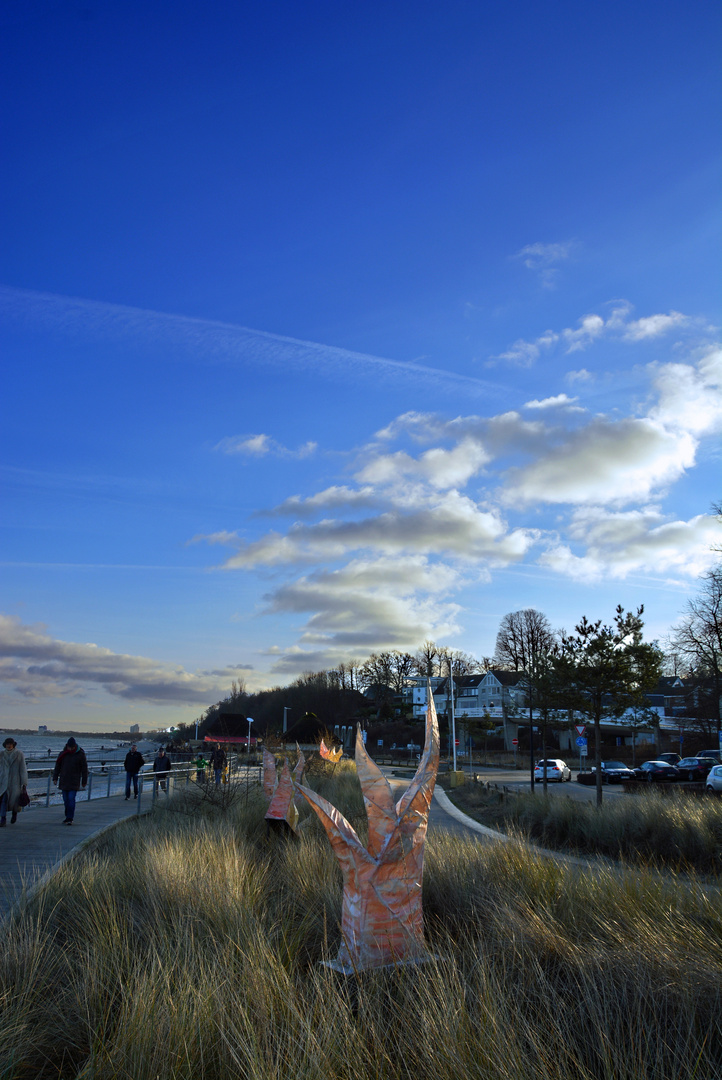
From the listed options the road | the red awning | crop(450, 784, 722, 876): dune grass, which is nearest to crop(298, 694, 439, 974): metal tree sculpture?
crop(450, 784, 722, 876): dune grass

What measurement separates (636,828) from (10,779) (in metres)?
10.9

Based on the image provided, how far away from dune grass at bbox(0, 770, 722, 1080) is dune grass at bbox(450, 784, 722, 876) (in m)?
4.39

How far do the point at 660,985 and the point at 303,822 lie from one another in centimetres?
904

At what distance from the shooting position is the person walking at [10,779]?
491 inches

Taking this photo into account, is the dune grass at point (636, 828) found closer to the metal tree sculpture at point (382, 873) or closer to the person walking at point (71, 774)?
the metal tree sculpture at point (382, 873)

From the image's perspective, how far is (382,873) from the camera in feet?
17.0

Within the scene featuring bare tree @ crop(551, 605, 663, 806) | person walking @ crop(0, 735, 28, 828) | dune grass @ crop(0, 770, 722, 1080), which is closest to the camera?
dune grass @ crop(0, 770, 722, 1080)

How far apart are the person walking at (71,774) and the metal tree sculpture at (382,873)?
30.9 feet

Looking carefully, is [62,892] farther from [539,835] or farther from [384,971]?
[539,835]

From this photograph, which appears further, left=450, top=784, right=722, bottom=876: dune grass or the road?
the road

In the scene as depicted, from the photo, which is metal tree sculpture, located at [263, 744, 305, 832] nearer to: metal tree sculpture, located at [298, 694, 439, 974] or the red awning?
metal tree sculpture, located at [298, 694, 439, 974]

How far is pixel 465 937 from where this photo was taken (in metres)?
5.46

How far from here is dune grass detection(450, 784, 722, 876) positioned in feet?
37.9

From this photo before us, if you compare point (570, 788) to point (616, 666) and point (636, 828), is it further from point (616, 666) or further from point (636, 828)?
point (636, 828)
